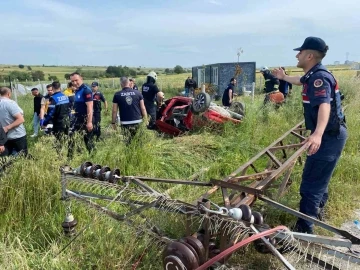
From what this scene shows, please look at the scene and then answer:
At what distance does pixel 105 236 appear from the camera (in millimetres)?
3035

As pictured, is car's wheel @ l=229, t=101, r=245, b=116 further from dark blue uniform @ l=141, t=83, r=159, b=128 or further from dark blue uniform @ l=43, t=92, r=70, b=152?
dark blue uniform @ l=43, t=92, r=70, b=152

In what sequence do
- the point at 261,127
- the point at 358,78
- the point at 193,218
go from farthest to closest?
1. the point at 358,78
2. the point at 261,127
3. the point at 193,218

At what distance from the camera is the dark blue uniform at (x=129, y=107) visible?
6.71 m

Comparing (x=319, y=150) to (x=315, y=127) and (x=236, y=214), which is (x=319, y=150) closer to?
(x=315, y=127)

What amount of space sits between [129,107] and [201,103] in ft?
5.53

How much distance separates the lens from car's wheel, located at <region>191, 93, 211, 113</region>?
24.3 ft

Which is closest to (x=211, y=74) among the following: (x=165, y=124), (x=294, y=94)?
(x=294, y=94)

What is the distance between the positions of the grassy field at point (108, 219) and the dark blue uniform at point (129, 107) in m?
0.67

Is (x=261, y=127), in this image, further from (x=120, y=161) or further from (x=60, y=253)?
(x=60, y=253)

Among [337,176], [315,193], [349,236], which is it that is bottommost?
[337,176]

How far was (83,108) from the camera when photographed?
6.54 meters

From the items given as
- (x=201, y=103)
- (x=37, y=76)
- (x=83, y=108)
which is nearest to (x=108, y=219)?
(x=83, y=108)

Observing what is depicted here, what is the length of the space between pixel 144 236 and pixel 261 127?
219 inches

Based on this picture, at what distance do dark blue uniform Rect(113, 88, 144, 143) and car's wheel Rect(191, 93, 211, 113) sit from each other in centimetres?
143
